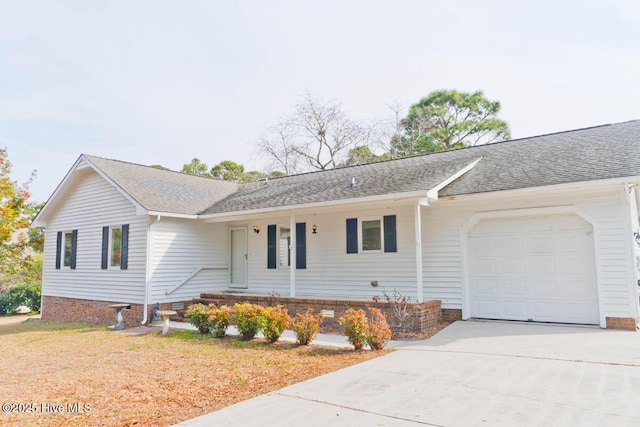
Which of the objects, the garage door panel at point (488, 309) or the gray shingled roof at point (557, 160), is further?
the garage door panel at point (488, 309)

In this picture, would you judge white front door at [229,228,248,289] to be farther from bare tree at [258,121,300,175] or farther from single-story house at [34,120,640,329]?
bare tree at [258,121,300,175]

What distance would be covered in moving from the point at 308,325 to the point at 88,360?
12.7 ft

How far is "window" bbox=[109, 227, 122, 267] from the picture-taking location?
1291cm

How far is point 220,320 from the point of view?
348 inches

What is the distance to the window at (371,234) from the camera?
11.2 m

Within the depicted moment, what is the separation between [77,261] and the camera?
553 inches

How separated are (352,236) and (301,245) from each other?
5.75 feet

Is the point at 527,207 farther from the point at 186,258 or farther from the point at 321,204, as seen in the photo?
the point at 186,258

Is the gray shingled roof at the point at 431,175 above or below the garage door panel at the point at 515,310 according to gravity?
above

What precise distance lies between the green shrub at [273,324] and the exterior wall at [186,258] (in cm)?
510

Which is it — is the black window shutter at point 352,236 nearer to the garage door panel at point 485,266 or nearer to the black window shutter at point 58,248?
the garage door panel at point 485,266

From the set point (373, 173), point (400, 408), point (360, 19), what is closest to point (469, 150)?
point (373, 173)

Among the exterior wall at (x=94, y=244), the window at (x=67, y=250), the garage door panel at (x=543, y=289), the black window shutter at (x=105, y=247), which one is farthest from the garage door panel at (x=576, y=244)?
the window at (x=67, y=250)

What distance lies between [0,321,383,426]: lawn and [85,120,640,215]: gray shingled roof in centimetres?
410
